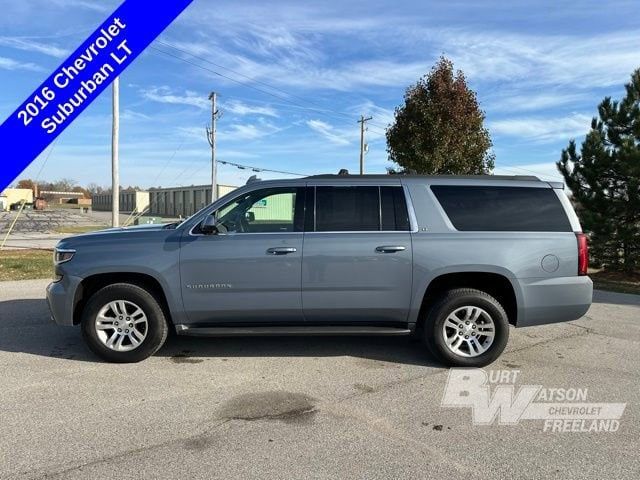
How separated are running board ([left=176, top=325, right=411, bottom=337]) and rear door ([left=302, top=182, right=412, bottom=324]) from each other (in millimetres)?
115

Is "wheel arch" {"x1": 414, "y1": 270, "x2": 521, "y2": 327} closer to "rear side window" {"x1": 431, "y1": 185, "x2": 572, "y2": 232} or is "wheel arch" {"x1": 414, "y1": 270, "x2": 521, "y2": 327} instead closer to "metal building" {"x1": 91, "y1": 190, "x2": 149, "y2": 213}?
"rear side window" {"x1": 431, "y1": 185, "x2": 572, "y2": 232}

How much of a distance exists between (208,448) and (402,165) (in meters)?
14.0

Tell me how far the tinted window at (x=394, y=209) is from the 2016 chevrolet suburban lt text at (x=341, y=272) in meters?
0.01

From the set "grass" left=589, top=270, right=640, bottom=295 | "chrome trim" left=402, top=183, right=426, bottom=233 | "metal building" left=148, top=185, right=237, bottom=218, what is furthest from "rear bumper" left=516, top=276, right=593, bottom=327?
"metal building" left=148, top=185, right=237, bottom=218

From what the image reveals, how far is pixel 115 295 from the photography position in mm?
5023

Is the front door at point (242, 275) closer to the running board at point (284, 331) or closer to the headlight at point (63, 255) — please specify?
the running board at point (284, 331)

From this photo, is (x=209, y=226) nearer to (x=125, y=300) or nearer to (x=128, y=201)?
(x=125, y=300)

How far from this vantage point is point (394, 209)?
17.0 feet

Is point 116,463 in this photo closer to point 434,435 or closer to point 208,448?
point 208,448

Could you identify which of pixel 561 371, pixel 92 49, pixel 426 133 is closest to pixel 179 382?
pixel 561 371

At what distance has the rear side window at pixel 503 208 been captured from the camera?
5.14 metres

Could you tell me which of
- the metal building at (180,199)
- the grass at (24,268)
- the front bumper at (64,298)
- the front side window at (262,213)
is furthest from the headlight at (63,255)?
the metal building at (180,199)

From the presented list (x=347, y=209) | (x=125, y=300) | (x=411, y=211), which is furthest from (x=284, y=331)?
(x=411, y=211)

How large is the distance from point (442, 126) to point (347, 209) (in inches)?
437
